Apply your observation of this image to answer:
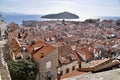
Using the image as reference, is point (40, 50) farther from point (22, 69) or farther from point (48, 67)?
point (22, 69)

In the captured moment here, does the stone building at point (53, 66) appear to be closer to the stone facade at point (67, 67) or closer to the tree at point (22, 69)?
the stone facade at point (67, 67)

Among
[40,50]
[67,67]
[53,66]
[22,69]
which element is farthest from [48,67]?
[67,67]

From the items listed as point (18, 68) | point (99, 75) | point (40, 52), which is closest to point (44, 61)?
point (40, 52)

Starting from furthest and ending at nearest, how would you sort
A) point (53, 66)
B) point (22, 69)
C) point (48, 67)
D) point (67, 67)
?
point (67, 67), point (53, 66), point (48, 67), point (22, 69)

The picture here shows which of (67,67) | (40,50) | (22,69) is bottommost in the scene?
(67,67)

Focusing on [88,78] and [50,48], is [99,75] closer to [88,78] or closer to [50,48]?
[88,78]

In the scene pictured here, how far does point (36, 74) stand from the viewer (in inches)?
789

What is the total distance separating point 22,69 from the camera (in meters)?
18.8

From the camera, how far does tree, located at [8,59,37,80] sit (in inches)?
722

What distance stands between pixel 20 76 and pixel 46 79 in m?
2.51

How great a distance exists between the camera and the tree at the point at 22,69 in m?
18.3

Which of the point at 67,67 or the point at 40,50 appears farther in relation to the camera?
the point at 67,67

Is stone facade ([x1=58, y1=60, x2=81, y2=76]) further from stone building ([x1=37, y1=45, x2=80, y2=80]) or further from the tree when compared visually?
the tree

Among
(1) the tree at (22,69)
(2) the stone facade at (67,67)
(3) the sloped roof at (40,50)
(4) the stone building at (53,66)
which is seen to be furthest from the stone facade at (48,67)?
(2) the stone facade at (67,67)
